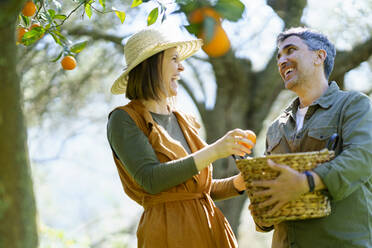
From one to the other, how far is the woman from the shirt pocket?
0.39 metres

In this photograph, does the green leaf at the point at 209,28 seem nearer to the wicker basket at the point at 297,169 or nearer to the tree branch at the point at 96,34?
the wicker basket at the point at 297,169

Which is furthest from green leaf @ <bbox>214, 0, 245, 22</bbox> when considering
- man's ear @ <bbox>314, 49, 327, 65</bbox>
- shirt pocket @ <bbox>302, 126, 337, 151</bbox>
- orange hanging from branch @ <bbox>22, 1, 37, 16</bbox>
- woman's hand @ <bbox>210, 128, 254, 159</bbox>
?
man's ear @ <bbox>314, 49, 327, 65</bbox>

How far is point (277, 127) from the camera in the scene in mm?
2711

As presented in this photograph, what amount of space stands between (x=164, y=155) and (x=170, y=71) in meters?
0.48

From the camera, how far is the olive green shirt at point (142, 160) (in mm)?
2303

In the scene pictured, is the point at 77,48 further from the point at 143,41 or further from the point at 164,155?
the point at 164,155

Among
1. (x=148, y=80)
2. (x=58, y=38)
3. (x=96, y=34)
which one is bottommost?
(x=148, y=80)

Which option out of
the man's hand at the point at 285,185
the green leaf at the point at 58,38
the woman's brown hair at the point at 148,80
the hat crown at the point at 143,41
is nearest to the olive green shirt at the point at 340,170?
the man's hand at the point at 285,185

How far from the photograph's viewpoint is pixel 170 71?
103 inches

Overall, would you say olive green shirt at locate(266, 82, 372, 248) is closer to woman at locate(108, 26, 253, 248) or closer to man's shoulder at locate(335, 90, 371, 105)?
man's shoulder at locate(335, 90, 371, 105)

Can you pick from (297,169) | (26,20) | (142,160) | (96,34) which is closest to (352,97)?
(297,169)

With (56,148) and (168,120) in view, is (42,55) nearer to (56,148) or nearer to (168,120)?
(168,120)

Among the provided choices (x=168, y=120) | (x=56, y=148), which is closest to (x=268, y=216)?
(x=168, y=120)

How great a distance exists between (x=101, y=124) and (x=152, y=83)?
11486 millimetres
